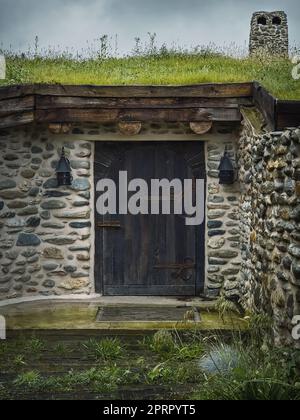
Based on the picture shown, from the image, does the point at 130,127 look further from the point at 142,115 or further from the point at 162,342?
the point at 162,342

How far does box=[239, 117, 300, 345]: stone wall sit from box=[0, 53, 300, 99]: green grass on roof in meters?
1.21

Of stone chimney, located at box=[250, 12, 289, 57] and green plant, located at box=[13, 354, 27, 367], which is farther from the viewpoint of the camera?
stone chimney, located at box=[250, 12, 289, 57]

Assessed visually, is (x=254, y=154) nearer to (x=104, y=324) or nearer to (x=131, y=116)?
(x=131, y=116)

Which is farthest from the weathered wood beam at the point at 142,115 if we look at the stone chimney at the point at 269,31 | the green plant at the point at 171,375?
the stone chimney at the point at 269,31

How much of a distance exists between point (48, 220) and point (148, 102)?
6.86 feet

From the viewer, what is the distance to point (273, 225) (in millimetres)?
5316

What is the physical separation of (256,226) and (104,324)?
6.71 ft

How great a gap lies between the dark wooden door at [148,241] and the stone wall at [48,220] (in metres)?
0.22

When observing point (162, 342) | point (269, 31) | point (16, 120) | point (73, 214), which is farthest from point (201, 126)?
point (269, 31)

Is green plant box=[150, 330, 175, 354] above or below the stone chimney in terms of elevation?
below

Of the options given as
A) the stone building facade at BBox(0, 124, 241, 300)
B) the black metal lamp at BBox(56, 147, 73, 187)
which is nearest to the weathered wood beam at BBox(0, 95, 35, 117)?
the stone building facade at BBox(0, 124, 241, 300)

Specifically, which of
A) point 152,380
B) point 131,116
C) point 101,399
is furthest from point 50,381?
point 131,116

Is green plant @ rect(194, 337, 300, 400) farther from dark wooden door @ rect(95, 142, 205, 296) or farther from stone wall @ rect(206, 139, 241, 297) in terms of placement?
dark wooden door @ rect(95, 142, 205, 296)

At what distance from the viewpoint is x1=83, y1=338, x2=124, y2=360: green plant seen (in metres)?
5.68
